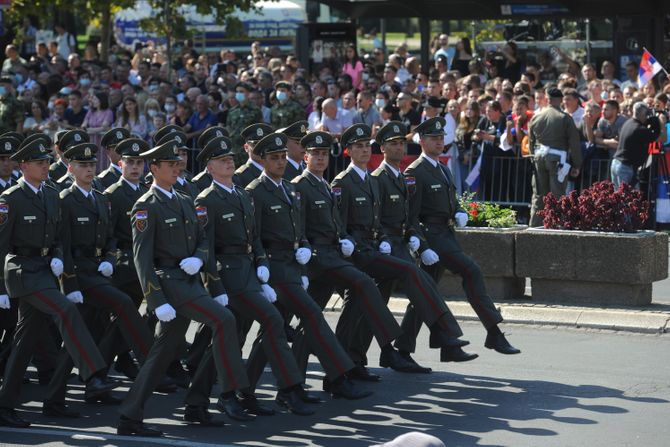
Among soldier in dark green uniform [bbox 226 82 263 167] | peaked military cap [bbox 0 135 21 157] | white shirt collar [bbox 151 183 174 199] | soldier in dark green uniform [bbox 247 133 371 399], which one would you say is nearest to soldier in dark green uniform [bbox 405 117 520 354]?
soldier in dark green uniform [bbox 247 133 371 399]

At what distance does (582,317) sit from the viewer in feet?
39.1

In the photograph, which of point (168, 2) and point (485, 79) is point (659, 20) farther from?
point (168, 2)

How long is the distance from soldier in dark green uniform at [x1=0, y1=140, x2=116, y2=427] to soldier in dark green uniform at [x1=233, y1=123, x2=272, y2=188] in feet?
5.92

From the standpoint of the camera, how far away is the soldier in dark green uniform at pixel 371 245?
10.0 metres

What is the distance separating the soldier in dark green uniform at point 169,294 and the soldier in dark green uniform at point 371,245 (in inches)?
65.6

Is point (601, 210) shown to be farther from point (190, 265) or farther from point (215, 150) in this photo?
point (190, 265)

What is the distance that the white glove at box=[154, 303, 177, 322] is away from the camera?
328 inches

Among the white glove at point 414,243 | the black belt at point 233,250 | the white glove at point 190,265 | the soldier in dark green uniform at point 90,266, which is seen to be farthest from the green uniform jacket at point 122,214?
the white glove at point 414,243

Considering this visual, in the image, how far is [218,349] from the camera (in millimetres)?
8578

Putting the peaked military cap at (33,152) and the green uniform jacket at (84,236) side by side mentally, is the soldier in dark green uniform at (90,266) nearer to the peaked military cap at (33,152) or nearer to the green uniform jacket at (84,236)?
the green uniform jacket at (84,236)

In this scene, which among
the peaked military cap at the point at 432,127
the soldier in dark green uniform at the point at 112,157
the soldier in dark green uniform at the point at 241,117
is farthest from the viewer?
the soldier in dark green uniform at the point at 241,117

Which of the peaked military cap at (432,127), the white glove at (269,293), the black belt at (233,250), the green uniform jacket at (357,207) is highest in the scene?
the peaked military cap at (432,127)

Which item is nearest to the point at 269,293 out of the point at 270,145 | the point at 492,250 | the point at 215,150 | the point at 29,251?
the point at 215,150

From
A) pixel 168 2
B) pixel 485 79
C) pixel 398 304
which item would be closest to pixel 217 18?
pixel 168 2
